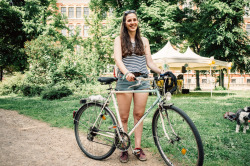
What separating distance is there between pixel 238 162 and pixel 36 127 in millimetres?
4229

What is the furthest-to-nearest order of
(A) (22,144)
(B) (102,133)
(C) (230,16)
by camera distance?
(C) (230,16) < (A) (22,144) < (B) (102,133)

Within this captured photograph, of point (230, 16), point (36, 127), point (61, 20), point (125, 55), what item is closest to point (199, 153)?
point (125, 55)

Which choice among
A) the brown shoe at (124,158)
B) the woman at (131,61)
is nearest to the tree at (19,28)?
the woman at (131,61)

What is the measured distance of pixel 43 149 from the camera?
328 centimetres

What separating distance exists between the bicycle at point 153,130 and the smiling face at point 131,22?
745 millimetres

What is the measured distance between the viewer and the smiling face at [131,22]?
276 cm

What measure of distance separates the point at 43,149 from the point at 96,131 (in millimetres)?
996

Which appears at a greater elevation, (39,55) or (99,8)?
(99,8)

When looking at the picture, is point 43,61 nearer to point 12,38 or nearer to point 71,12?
point 12,38

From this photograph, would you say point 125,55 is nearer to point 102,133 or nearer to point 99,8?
point 102,133

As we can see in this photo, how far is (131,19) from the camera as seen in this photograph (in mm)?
2762

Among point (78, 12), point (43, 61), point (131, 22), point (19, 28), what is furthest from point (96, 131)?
point (78, 12)

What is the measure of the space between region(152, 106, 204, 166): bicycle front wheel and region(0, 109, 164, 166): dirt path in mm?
274

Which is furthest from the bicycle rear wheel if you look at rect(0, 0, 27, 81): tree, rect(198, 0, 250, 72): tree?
rect(198, 0, 250, 72): tree
